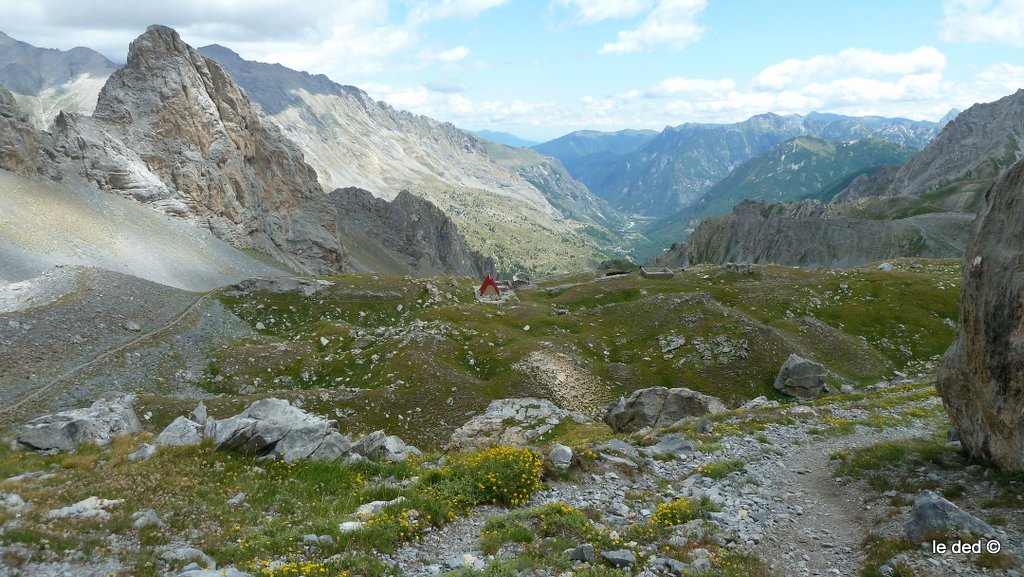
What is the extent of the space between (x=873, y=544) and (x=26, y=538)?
20653 millimetres

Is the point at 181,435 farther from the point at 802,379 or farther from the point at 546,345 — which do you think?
the point at 802,379

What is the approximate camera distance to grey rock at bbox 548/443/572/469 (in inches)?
802

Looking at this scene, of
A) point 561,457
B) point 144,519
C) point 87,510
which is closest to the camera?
point 144,519

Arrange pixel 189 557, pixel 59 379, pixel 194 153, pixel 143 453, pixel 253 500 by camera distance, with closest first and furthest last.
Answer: pixel 189 557, pixel 253 500, pixel 143 453, pixel 59 379, pixel 194 153

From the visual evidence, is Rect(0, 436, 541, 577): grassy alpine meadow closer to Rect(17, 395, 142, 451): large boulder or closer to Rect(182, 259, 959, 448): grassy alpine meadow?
Rect(17, 395, 142, 451): large boulder

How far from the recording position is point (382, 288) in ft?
241

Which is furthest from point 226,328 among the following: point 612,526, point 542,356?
point 612,526

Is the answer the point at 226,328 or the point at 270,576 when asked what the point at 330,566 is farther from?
the point at 226,328

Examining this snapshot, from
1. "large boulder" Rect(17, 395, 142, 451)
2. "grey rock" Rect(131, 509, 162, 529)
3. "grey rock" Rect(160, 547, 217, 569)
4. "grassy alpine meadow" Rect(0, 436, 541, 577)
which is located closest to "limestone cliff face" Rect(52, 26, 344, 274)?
"large boulder" Rect(17, 395, 142, 451)

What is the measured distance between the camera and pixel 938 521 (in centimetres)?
1445

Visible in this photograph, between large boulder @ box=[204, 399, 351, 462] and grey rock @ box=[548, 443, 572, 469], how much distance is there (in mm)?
7949

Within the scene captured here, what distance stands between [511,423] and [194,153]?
124 meters

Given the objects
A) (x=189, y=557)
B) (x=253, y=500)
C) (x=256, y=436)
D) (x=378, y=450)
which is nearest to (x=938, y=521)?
(x=378, y=450)

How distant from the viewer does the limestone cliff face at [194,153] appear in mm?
114875
